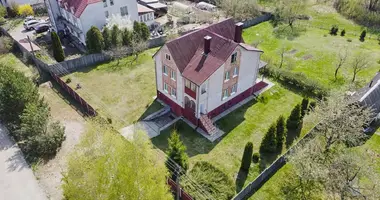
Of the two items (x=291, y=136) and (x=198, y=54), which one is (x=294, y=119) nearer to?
(x=291, y=136)

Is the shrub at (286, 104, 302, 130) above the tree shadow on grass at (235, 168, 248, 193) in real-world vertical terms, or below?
above

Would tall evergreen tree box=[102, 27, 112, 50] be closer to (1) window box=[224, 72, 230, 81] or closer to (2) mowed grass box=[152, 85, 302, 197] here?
(2) mowed grass box=[152, 85, 302, 197]

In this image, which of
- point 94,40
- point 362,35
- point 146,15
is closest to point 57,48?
point 94,40

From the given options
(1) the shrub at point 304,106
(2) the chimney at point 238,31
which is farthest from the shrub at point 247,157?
(2) the chimney at point 238,31

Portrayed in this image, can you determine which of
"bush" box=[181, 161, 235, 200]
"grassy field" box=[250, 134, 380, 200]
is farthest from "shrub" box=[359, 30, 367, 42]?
"bush" box=[181, 161, 235, 200]

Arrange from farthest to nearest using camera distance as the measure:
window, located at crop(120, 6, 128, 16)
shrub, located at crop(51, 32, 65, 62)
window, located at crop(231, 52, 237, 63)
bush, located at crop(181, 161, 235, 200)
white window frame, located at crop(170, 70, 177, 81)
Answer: window, located at crop(120, 6, 128, 16), shrub, located at crop(51, 32, 65, 62), white window frame, located at crop(170, 70, 177, 81), window, located at crop(231, 52, 237, 63), bush, located at crop(181, 161, 235, 200)

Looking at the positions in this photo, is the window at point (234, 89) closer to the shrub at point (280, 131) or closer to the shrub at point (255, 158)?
the shrub at point (280, 131)

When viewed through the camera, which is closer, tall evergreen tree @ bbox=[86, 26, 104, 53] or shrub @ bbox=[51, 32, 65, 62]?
shrub @ bbox=[51, 32, 65, 62]
